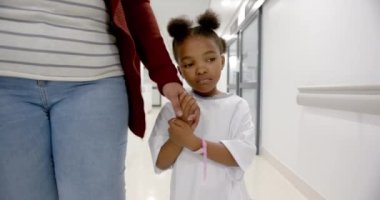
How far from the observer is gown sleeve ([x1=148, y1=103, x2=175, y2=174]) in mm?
1019

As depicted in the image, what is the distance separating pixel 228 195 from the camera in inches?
39.5

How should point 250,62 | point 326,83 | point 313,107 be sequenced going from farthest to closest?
1. point 250,62
2. point 313,107
3. point 326,83

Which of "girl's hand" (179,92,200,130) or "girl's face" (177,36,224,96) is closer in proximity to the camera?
"girl's hand" (179,92,200,130)

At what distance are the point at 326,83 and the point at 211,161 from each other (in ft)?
4.69

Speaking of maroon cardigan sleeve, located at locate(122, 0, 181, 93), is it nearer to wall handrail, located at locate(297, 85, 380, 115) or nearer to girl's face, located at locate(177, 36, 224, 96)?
girl's face, located at locate(177, 36, 224, 96)

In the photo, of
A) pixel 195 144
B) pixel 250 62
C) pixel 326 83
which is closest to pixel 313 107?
pixel 326 83

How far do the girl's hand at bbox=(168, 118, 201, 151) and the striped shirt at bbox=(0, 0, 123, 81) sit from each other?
265 millimetres

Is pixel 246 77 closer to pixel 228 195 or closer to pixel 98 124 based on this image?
pixel 228 195

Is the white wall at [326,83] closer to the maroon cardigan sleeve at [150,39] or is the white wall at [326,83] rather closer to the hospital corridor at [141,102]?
the hospital corridor at [141,102]

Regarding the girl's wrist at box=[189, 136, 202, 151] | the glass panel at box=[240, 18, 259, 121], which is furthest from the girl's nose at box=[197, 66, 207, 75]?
the glass panel at box=[240, 18, 259, 121]

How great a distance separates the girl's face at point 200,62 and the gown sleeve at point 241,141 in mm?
133

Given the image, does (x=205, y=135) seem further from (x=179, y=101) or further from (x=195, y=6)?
(x=195, y=6)

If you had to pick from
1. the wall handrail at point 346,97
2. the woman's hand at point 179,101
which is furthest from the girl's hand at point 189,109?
A: the wall handrail at point 346,97

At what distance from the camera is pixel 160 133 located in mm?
1031
